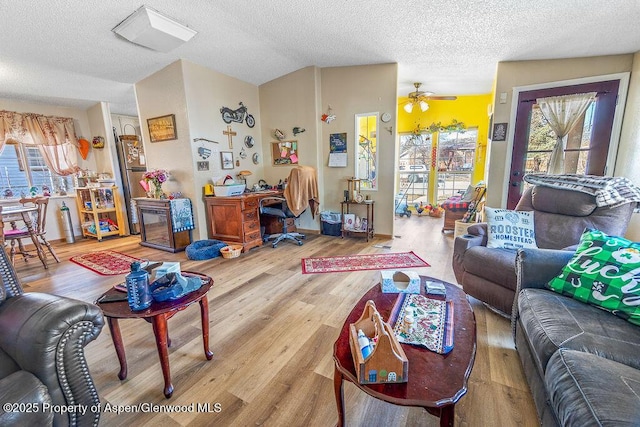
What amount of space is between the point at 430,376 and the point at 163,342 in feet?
4.00

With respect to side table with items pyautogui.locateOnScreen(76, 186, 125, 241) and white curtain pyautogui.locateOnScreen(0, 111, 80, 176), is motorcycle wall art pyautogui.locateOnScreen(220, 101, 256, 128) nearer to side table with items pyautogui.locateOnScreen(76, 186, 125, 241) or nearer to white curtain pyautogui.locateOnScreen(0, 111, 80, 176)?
side table with items pyautogui.locateOnScreen(76, 186, 125, 241)

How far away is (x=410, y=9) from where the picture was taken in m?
2.42

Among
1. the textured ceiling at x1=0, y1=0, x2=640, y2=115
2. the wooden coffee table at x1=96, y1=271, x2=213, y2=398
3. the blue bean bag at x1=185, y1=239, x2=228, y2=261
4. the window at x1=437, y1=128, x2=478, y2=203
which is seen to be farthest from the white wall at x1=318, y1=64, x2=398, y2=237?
the wooden coffee table at x1=96, y1=271, x2=213, y2=398

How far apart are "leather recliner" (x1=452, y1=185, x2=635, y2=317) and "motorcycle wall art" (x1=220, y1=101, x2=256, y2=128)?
3609mm

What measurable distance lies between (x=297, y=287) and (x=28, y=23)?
138 inches

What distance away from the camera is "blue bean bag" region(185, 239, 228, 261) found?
11.0 ft

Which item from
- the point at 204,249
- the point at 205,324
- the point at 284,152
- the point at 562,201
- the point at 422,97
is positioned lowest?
the point at 204,249

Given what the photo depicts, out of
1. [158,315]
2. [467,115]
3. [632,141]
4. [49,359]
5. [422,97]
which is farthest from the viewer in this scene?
[467,115]

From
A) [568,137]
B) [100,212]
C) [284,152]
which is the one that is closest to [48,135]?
[100,212]

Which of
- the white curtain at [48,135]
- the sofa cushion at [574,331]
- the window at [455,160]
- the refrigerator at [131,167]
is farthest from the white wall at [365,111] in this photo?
the white curtain at [48,135]

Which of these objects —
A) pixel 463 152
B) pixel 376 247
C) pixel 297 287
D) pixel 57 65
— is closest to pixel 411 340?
pixel 297 287

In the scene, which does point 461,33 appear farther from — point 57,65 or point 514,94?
point 57,65

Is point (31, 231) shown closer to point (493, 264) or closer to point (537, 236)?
point (493, 264)

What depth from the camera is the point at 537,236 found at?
2.19 meters
